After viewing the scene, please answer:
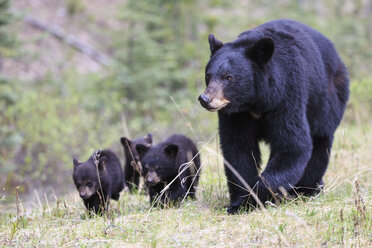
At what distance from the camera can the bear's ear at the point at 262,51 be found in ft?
13.7

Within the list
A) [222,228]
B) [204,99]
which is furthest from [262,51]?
[222,228]

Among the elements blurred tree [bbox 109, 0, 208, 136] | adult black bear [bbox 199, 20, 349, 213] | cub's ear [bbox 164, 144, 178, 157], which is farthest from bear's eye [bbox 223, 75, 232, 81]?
blurred tree [bbox 109, 0, 208, 136]

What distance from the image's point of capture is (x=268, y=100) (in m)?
4.34

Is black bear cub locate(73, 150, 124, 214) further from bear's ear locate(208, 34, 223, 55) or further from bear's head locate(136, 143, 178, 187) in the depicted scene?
bear's ear locate(208, 34, 223, 55)

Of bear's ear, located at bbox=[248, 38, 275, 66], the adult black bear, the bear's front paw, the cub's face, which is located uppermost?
bear's ear, located at bbox=[248, 38, 275, 66]

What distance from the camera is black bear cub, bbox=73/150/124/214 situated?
5.54m

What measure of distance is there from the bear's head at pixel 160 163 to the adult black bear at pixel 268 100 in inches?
43.5

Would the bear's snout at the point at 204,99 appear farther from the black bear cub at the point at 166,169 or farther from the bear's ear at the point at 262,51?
the black bear cub at the point at 166,169

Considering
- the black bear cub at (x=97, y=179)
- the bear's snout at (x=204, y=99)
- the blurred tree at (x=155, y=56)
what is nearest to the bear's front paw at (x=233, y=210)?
the bear's snout at (x=204, y=99)

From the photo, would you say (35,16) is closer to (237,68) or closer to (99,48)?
(99,48)

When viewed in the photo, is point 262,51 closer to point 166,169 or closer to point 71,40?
point 166,169

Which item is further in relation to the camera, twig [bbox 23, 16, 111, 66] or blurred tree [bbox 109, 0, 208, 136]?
twig [bbox 23, 16, 111, 66]

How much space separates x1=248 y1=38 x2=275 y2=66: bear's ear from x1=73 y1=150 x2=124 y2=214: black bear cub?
2.19m

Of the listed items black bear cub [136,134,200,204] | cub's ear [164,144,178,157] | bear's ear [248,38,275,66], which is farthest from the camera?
cub's ear [164,144,178,157]
